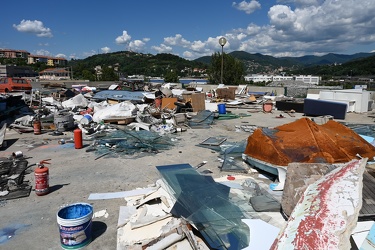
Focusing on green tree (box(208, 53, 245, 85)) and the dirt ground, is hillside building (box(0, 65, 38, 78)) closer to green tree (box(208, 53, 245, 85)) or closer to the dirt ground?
green tree (box(208, 53, 245, 85))

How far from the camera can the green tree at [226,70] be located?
36822mm

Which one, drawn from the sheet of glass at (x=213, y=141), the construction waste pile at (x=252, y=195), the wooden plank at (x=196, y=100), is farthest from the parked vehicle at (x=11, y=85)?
the sheet of glass at (x=213, y=141)

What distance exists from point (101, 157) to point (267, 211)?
483 centimetres

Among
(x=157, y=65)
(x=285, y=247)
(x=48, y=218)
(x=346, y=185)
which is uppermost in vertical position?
(x=157, y=65)

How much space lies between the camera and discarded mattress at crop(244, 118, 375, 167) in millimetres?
5273

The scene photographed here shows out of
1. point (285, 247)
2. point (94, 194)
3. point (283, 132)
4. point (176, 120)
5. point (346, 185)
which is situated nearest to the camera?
point (285, 247)

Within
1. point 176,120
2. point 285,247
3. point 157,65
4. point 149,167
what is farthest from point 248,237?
point 157,65

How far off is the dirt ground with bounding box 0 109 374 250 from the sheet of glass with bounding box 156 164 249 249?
Result: 1.05 metres

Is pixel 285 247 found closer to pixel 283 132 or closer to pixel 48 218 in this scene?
pixel 48 218

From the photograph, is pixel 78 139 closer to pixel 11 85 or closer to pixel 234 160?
pixel 234 160

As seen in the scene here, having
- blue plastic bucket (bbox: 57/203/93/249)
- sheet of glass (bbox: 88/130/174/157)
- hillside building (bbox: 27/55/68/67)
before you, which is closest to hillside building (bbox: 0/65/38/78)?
hillside building (bbox: 27/55/68/67)

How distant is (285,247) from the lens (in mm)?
2215

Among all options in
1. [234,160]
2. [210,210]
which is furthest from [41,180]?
[234,160]

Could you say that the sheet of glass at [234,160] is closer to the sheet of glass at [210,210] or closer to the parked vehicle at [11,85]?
the sheet of glass at [210,210]
